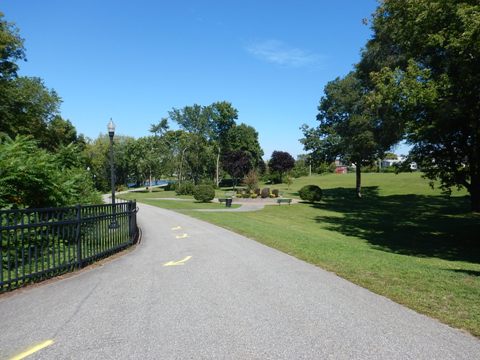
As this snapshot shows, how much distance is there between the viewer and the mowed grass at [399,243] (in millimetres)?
6410

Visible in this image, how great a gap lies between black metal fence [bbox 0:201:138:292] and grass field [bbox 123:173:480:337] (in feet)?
16.7

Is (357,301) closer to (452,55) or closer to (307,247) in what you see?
(307,247)

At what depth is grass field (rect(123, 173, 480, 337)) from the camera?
6410mm

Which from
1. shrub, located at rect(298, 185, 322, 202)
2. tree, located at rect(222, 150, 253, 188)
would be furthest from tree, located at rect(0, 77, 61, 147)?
tree, located at rect(222, 150, 253, 188)

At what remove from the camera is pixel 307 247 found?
11883 mm

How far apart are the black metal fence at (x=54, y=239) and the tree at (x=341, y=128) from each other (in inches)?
1170

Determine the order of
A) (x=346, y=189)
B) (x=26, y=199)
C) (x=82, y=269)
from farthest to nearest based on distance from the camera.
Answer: (x=346, y=189) → (x=26, y=199) → (x=82, y=269)

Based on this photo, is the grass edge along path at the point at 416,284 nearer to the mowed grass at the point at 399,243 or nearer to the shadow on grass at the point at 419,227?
the mowed grass at the point at 399,243

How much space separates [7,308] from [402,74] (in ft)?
60.1

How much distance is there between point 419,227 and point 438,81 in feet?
36.5

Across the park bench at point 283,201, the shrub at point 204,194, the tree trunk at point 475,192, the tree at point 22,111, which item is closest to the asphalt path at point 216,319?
the tree at point 22,111

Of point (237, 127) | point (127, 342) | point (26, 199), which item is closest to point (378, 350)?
point (127, 342)

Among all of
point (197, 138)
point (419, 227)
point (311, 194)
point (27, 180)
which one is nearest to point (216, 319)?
point (27, 180)

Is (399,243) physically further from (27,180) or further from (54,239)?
(27,180)
